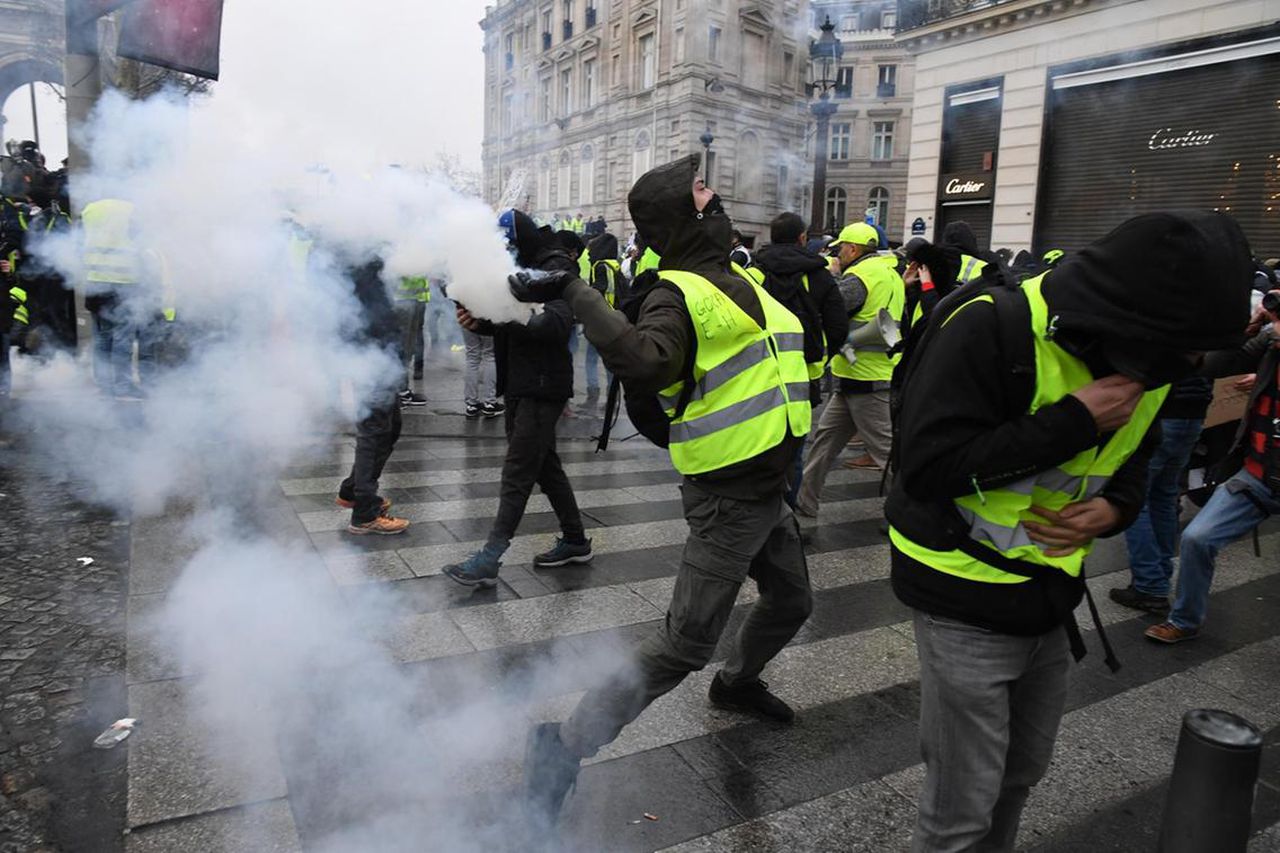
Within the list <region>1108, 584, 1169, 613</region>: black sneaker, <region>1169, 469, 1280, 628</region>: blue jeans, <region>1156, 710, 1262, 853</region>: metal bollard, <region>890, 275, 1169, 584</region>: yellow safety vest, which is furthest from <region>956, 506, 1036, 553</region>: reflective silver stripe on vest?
<region>1108, 584, 1169, 613</region>: black sneaker

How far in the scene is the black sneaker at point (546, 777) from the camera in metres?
2.53

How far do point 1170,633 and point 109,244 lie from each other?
26.2ft

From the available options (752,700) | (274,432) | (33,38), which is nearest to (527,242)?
(752,700)

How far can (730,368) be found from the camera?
8.68 ft

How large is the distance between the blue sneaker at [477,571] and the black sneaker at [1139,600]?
3.42 meters

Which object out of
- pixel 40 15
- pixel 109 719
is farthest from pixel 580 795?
pixel 40 15

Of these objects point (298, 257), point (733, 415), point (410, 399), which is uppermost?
point (298, 257)

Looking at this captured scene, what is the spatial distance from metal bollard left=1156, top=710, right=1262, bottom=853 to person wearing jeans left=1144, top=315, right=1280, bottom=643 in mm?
2061

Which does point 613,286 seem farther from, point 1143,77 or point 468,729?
point 1143,77

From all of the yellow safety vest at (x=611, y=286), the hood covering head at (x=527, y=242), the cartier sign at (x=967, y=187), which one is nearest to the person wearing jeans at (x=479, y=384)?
the yellow safety vest at (x=611, y=286)

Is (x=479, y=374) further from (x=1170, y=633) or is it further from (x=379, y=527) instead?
(x=1170, y=633)

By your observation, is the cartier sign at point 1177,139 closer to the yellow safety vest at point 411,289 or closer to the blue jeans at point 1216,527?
the blue jeans at point 1216,527

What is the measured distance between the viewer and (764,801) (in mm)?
2748

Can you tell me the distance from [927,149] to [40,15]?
51.3 ft
